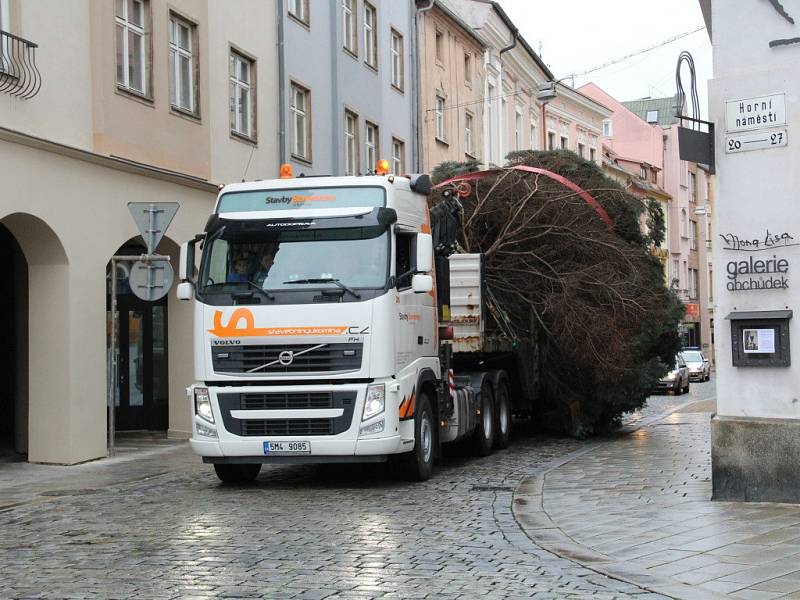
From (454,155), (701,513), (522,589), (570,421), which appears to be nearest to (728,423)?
(701,513)

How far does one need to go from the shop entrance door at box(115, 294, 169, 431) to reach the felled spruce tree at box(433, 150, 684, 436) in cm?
602

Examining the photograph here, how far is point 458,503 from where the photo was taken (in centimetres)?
1095

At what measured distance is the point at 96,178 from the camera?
1590 centimetres

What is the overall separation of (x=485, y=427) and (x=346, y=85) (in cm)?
1304

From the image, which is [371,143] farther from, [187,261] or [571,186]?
[187,261]

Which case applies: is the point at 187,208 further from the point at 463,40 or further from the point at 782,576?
the point at 463,40

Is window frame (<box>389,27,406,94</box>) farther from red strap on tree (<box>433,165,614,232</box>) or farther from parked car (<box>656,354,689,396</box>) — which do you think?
red strap on tree (<box>433,165,614,232</box>)

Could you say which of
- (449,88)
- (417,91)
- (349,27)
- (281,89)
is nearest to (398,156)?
(417,91)

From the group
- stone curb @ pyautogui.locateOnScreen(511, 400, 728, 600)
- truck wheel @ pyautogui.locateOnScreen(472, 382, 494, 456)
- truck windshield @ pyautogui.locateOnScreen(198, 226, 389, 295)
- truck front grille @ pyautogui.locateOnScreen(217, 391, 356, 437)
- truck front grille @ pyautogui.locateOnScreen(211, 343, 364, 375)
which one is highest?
truck windshield @ pyautogui.locateOnScreen(198, 226, 389, 295)

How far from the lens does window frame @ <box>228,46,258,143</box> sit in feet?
67.3

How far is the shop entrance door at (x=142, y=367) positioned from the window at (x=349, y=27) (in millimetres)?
9350

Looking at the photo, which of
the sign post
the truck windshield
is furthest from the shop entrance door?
the truck windshield

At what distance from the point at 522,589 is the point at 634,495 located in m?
4.26

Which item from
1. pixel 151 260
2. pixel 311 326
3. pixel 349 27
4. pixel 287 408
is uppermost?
pixel 349 27
